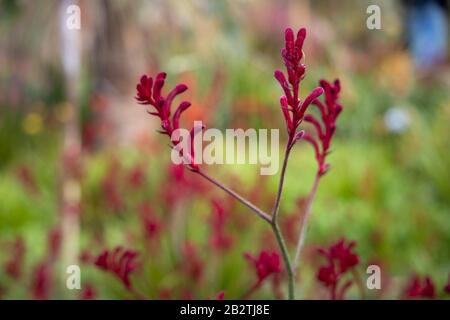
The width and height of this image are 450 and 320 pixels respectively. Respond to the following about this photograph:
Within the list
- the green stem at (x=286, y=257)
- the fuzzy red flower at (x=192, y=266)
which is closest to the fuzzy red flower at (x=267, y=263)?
the green stem at (x=286, y=257)

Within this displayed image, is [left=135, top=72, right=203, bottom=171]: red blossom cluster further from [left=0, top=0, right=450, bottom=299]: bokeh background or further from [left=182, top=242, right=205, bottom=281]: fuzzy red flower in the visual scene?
[left=182, top=242, right=205, bottom=281]: fuzzy red flower

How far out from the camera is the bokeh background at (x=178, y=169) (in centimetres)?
252

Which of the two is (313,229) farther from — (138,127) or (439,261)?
(138,127)

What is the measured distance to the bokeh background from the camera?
2.52 m

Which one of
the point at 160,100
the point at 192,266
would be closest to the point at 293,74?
the point at 160,100

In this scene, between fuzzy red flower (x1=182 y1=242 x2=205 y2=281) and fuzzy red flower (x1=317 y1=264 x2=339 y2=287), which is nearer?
fuzzy red flower (x1=317 y1=264 x2=339 y2=287)

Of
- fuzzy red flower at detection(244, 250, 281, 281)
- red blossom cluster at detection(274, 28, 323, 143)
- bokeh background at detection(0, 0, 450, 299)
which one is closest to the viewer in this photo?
red blossom cluster at detection(274, 28, 323, 143)

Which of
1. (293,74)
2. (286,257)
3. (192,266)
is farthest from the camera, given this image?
(192,266)

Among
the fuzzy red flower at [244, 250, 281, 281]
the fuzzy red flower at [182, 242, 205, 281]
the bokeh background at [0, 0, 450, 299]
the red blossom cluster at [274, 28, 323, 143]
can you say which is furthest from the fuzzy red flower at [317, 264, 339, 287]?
the fuzzy red flower at [182, 242, 205, 281]

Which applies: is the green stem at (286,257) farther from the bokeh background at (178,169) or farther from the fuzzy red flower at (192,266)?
the fuzzy red flower at (192,266)

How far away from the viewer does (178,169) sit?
2242 mm

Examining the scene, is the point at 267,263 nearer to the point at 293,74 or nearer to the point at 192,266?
the point at 293,74

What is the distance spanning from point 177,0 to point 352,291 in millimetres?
2194

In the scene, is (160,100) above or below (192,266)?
above
